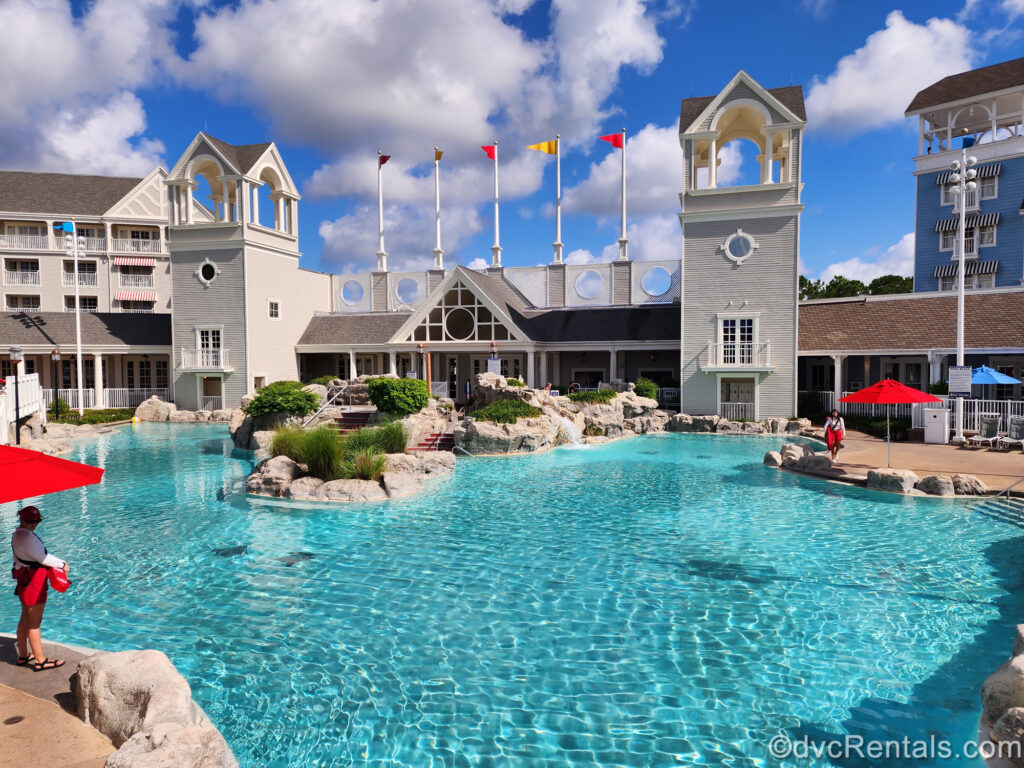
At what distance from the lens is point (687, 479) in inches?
632

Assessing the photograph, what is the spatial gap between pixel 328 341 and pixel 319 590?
1099 inches

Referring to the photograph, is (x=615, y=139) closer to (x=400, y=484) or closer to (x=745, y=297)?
(x=745, y=297)

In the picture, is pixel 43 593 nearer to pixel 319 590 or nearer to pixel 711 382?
pixel 319 590

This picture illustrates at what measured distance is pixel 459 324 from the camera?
1245 inches

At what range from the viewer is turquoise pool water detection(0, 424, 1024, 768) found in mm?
5566

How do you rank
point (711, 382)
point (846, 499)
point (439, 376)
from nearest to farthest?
point (846, 499), point (711, 382), point (439, 376)

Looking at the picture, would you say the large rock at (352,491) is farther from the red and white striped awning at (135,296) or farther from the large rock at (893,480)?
the red and white striped awning at (135,296)

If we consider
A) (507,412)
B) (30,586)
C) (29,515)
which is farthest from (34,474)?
(507,412)

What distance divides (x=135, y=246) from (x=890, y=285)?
5694cm

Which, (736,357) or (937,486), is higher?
(736,357)

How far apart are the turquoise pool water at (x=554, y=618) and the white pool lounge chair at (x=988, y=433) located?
795 cm

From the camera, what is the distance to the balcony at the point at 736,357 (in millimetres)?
26000

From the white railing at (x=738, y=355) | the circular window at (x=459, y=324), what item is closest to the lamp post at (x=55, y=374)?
the circular window at (x=459, y=324)

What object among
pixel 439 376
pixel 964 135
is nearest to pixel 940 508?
pixel 439 376
